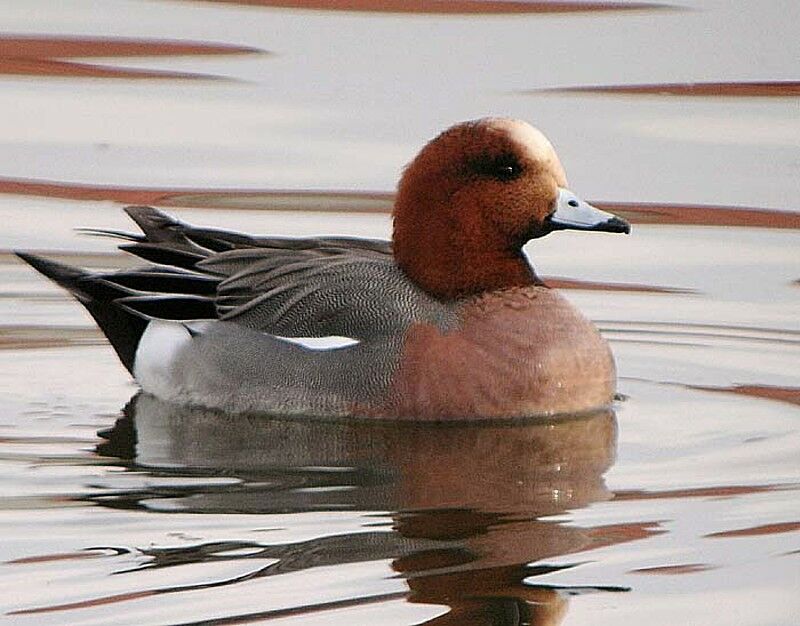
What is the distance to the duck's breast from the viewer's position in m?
7.57

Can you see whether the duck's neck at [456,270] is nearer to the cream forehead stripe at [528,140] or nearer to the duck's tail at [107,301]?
the cream forehead stripe at [528,140]

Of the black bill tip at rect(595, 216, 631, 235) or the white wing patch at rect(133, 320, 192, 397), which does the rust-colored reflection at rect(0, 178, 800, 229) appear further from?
the black bill tip at rect(595, 216, 631, 235)

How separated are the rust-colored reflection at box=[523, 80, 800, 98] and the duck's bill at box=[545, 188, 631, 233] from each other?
4.00m

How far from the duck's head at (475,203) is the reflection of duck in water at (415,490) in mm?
591

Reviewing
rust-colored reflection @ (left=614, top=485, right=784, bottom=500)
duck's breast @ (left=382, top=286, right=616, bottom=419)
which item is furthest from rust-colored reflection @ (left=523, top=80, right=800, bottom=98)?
rust-colored reflection @ (left=614, top=485, right=784, bottom=500)

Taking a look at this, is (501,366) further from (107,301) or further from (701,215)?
(701,215)

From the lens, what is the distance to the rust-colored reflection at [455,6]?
12773 millimetres

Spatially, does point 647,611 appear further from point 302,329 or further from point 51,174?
point 51,174

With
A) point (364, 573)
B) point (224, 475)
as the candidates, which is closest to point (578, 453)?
point (224, 475)

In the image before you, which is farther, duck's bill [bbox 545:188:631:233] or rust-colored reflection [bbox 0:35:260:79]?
rust-colored reflection [bbox 0:35:260:79]

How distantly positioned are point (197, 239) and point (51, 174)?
2.65m

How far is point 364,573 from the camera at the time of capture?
5746 millimetres

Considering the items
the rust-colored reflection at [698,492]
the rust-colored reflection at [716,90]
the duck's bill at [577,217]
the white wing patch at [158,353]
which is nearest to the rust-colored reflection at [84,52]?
the rust-colored reflection at [716,90]

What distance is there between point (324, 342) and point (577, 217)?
96cm
